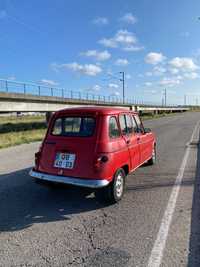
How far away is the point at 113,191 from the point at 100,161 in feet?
2.23

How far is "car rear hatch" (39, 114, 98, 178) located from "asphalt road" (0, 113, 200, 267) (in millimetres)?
726

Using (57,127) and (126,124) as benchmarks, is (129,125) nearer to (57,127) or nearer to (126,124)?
(126,124)

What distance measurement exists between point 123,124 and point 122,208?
1.83 m

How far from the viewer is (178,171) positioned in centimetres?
739

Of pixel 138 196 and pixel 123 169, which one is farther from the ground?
pixel 123 169

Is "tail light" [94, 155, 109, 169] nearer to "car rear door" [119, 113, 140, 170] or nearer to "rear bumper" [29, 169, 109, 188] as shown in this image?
"rear bumper" [29, 169, 109, 188]

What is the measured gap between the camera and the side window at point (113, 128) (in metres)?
5.09

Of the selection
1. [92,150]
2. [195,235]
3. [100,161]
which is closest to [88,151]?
[92,150]

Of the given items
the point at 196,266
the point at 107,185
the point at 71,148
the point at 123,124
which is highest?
the point at 123,124

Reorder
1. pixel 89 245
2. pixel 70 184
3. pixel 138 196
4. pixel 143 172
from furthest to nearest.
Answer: pixel 143 172
pixel 138 196
pixel 70 184
pixel 89 245

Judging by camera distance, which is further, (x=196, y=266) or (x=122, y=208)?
(x=122, y=208)

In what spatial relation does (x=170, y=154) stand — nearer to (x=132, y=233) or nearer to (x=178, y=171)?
(x=178, y=171)

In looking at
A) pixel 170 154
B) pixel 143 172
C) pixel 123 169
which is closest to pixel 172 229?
pixel 123 169

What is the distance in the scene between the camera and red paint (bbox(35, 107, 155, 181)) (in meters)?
4.69
